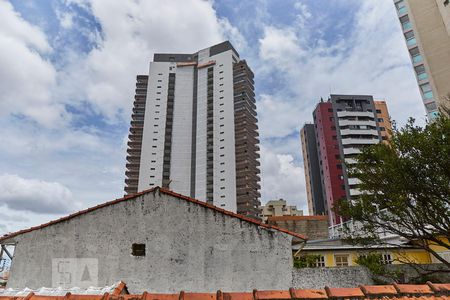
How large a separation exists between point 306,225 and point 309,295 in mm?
26640

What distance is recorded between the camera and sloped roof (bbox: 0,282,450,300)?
4.73 metres

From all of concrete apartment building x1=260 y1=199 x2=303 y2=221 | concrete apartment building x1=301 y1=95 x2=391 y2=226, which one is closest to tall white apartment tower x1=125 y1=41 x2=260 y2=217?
concrete apartment building x1=260 y1=199 x2=303 y2=221

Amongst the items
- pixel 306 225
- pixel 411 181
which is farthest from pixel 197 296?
pixel 306 225

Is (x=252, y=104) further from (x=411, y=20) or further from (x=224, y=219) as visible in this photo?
(x=224, y=219)

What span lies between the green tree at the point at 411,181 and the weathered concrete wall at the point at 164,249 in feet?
15.3

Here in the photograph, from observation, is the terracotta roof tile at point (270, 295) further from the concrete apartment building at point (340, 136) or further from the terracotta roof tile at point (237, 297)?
the concrete apartment building at point (340, 136)

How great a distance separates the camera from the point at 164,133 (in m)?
84.8

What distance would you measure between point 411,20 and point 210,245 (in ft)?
170

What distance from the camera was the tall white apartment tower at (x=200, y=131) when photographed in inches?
3086

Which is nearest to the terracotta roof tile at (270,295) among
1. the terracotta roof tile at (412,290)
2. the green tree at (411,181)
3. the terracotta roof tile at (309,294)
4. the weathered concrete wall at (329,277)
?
the terracotta roof tile at (309,294)

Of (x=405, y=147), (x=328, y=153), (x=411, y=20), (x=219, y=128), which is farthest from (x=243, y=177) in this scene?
(x=405, y=147)

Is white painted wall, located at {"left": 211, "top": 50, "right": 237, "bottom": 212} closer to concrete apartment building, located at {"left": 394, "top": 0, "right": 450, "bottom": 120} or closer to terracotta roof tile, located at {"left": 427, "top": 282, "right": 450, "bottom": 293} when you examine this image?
concrete apartment building, located at {"left": 394, "top": 0, "right": 450, "bottom": 120}

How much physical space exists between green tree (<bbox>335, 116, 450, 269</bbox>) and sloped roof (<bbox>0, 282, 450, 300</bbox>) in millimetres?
7063

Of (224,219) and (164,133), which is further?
(164,133)
